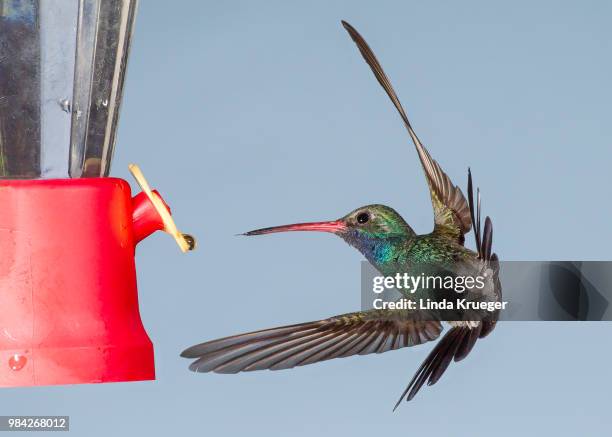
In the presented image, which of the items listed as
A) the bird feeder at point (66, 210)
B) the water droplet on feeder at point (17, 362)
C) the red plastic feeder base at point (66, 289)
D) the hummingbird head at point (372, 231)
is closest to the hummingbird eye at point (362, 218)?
the hummingbird head at point (372, 231)

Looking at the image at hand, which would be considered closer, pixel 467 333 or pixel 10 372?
pixel 10 372

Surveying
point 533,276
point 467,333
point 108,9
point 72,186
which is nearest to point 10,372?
point 72,186

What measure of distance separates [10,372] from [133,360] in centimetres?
23

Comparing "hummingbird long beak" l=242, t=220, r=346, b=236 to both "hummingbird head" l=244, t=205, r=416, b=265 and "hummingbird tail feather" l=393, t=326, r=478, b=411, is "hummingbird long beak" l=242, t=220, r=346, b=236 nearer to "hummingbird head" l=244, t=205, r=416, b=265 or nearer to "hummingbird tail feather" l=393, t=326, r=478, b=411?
"hummingbird head" l=244, t=205, r=416, b=265

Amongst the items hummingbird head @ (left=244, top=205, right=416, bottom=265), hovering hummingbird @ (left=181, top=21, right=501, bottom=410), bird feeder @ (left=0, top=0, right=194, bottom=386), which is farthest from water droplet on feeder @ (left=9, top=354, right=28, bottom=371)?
hummingbird head @ (left=244, top=205, right=416, bottom=265)

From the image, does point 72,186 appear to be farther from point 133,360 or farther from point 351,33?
point 351,33

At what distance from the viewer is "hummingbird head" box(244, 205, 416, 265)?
2.75 m

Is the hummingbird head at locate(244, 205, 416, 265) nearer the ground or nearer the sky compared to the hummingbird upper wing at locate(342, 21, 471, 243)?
nearer the ground

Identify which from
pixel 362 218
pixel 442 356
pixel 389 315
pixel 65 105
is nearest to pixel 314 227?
pixel 362 218

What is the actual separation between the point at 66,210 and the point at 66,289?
155mm

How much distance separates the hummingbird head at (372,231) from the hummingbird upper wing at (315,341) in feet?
0.50

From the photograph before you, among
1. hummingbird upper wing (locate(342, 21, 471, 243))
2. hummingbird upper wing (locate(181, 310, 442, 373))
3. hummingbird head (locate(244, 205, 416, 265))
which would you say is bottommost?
hummingbird upper wing (locate(181, 310, 442, 373))

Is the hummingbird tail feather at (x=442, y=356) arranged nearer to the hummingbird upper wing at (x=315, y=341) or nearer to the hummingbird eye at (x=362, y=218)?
the hummingbird upper wing at (x=315, y=341)

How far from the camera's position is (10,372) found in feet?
6.42
